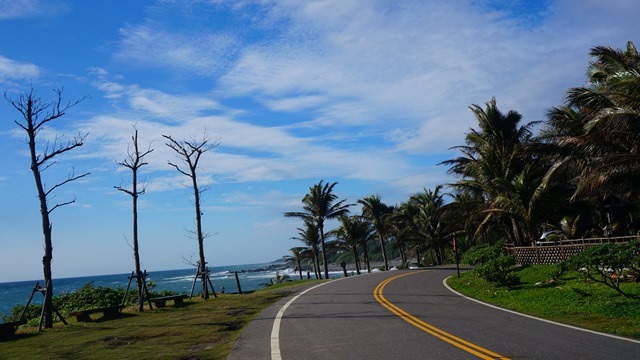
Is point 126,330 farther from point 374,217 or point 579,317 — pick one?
point 374,217

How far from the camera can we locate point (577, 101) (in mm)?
25000

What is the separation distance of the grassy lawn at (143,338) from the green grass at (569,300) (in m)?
7.91

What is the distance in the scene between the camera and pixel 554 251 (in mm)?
23641

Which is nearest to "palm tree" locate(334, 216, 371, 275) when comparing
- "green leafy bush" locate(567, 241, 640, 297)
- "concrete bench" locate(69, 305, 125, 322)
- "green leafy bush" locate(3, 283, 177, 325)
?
"green leafy bush" locate(3, 283, 177, 325)

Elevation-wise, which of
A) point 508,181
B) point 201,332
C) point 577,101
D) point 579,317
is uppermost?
point 577,101

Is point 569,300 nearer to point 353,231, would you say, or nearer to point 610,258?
point 610,258

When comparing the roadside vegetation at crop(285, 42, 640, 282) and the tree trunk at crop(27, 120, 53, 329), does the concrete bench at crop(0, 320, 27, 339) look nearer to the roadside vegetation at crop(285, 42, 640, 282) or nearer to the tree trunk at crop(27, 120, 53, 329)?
the tree trunk at crop(27, 120, 53, 329)

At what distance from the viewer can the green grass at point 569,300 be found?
11570mm

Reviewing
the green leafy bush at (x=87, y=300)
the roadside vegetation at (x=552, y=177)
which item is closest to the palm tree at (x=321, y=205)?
the roadside vegetation at (x=552, y=177)

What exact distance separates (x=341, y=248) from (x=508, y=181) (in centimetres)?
3319

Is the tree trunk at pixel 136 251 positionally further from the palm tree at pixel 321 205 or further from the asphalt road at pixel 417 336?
the palm tree at pixel 321 205

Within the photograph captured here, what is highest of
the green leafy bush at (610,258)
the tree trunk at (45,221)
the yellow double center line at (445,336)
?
the tree trunk at (45,221)

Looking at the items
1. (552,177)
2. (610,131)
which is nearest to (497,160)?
(552,177)

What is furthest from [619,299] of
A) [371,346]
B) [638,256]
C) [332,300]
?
[332,300]
